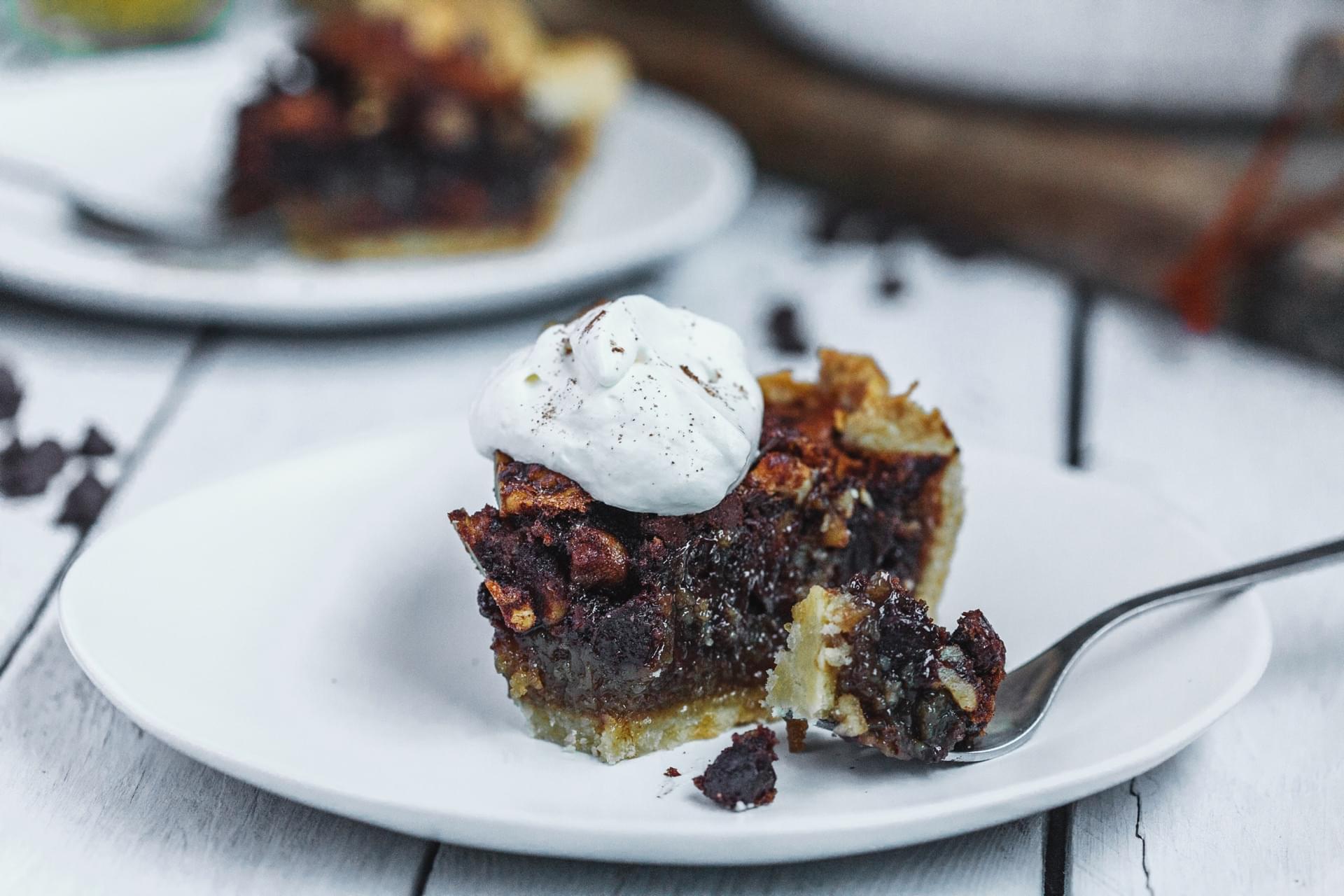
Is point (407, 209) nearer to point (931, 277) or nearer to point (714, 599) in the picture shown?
point (931, 277)

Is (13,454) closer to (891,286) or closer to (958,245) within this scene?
(891,286)

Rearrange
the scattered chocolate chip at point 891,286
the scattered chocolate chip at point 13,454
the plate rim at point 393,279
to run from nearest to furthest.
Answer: the scattered chocolate chip at point 13,454
the plate rim at point 393,279
the scattered chocolate chip at point 891,286

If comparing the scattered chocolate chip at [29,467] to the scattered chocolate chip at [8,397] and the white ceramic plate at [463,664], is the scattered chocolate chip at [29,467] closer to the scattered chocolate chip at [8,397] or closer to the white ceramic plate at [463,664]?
the scattered chocolate chip at [8,397]

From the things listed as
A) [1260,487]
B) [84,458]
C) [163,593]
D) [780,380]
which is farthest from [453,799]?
[1260,487]

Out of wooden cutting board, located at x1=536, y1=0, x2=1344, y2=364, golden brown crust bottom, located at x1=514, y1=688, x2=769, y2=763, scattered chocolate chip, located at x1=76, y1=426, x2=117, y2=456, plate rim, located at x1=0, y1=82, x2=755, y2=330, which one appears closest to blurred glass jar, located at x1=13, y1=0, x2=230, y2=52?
wooden cutting board, located at x1=536, y1=0, x2=1344, y2=364

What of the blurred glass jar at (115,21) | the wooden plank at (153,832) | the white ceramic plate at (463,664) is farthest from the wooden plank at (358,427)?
the blurred glass jar at (115,21)

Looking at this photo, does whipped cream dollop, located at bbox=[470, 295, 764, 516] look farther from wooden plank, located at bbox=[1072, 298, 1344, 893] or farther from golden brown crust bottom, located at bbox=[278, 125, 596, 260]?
golden brown crust bottom, located at bbox=[278, 125, 596, 260]

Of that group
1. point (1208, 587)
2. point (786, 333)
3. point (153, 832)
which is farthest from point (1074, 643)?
point (786, 333)
